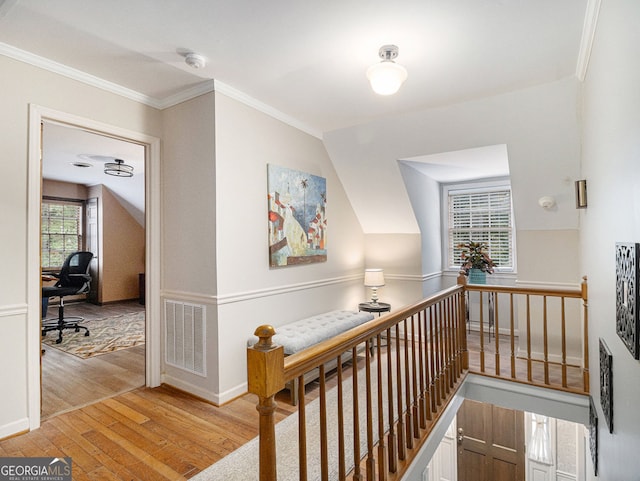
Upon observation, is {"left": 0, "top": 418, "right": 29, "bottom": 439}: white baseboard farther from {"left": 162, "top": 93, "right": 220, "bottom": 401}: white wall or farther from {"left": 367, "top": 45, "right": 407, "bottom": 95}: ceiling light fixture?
{"left": 367, "top": 45, "right": 407, "bottom": 95}: ceiling light fixture

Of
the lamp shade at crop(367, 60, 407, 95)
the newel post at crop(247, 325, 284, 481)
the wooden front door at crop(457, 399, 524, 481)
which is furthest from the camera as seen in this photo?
the wooden front door at crop(457, 399, 524, 481)

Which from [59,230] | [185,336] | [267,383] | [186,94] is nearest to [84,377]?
[185,336]

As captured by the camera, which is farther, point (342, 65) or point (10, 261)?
point (342, 65)

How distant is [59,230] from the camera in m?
7.01

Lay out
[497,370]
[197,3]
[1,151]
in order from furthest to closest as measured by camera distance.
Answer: [497,370], [1,151], [197,3]

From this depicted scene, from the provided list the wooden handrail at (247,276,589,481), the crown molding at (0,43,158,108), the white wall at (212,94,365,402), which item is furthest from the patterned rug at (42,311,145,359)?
the crown molding at (0,43,158,108)

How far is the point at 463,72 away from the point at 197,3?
6.29 feet

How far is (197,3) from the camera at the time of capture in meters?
1.89

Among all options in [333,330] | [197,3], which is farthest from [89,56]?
[333,330]

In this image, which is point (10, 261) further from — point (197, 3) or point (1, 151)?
point (197, 3)

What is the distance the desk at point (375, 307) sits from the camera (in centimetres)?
444

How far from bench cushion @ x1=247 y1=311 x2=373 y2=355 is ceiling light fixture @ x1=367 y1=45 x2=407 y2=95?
198 cm

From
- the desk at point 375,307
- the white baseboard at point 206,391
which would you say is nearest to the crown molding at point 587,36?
the desk at point 375,307

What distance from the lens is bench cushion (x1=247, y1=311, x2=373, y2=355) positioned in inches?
116
